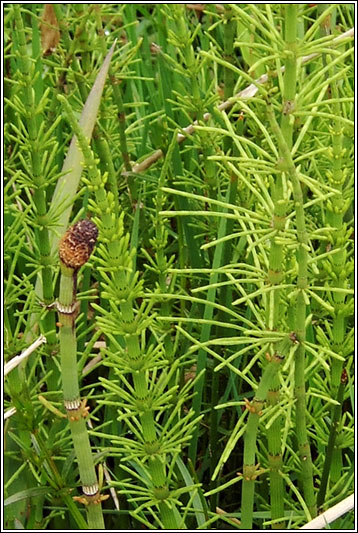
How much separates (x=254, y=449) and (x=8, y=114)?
905 millimetres

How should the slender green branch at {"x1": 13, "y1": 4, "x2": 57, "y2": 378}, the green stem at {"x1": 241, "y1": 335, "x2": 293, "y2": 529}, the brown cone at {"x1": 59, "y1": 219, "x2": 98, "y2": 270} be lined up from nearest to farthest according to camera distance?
the brown cone at {"x1": 59, "y1": 219, "x2": 98, "y2": 270}, the green stem at {"x1": 241, "y1": 335, "x2": 293, "y2": 529}, the slender green branch at {"x1": 13, "y1": 4, "x2": 57, "y2": 378}

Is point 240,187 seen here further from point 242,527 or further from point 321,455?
point 242,527

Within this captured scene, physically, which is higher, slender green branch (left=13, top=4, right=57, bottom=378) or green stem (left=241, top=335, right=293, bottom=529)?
slender green branch (left=13, top=4, right=57, bottom=378)

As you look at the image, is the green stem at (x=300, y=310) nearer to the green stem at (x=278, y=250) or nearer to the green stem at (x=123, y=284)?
the green stem at (x=278, y=250)

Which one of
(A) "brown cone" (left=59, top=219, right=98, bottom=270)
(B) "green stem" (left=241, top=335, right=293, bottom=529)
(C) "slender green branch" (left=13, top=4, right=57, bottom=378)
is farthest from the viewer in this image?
(C) "slender green branch" (left=13, top=4, right=57, bottom=378)

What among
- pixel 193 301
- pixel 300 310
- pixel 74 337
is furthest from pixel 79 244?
pixel 193 301

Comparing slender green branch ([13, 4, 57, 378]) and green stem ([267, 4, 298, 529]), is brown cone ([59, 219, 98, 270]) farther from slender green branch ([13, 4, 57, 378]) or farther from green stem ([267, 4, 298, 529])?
slender green branch ([13, 4, 57, 378])

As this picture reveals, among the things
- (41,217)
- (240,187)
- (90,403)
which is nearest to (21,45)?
(41,217)

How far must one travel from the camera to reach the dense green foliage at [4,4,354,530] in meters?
0.83

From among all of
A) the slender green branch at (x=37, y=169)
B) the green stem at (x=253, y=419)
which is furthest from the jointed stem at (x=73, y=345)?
the slender green branch at (x=37, y=169)

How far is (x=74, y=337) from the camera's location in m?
0.82

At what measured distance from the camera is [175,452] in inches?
39.5

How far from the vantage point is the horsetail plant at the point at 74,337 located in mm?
750

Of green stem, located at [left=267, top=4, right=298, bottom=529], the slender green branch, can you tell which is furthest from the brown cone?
the slender green branch
